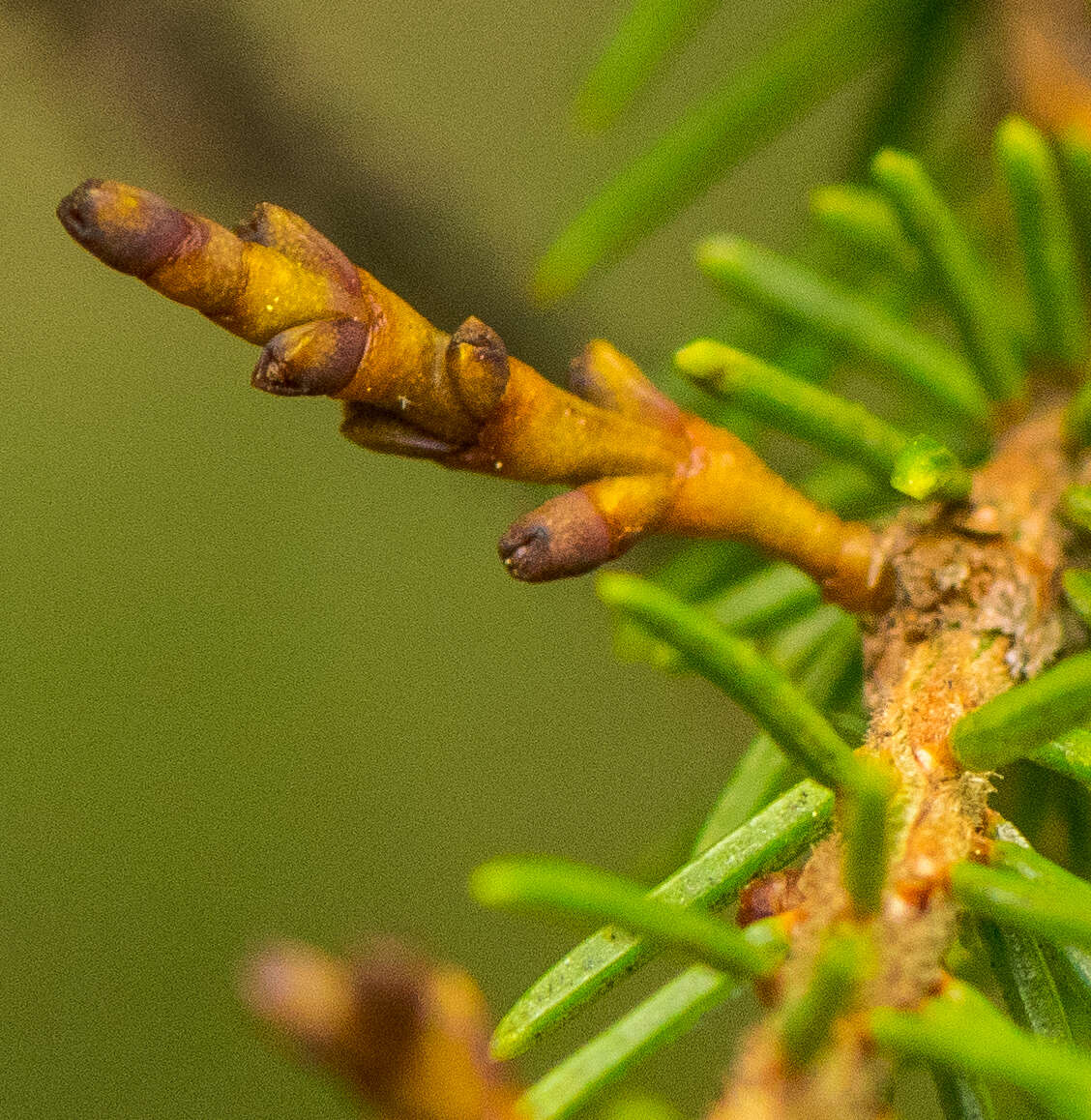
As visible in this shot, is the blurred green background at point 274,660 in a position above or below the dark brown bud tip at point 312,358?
above

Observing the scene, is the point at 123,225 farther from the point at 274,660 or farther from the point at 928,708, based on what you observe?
the point at 274,660

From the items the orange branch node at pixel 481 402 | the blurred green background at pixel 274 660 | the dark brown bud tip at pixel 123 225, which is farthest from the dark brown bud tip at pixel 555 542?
the blurred green background at pixel 274 660

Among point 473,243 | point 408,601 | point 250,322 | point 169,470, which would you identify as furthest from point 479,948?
Result: point 250,322

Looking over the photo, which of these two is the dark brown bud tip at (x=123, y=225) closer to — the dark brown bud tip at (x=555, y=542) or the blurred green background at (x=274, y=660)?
the dark brown bud tip at (x=555, y=542)

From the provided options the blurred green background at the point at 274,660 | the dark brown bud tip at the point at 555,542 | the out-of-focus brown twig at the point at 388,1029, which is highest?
the blurred green background at the point at 274,660

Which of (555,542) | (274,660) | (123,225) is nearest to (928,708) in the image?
(555,542)

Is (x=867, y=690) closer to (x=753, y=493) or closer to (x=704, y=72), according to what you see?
(x=753, y=493)
